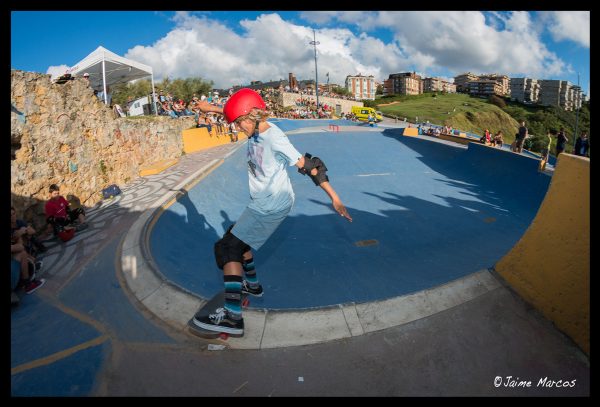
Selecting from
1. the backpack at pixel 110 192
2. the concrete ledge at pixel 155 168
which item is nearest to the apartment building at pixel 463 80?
the concrete ledge at pixel 155 168

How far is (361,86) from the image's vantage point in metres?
136

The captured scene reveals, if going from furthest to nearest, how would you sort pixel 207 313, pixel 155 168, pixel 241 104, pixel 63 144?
pixel 155 168 → pixel 63 144 → pixel 207 313 → pixel 241 104

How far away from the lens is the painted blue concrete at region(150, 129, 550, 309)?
4.02 meters

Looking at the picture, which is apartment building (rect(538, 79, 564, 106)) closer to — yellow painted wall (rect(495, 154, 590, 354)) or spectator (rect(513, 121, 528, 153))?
spectator (rect(513, 121, 528, 153))

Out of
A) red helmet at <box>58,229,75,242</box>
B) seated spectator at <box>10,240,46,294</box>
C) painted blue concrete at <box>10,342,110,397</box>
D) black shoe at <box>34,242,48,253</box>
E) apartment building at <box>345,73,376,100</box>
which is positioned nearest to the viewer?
painted blue concrete at <box>10,342,110,397</box>

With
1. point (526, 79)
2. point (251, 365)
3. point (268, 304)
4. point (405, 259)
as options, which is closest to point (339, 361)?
point (251, 365)

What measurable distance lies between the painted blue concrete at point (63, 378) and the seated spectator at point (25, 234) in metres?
2.26

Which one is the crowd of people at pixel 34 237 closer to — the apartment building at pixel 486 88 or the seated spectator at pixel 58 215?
the seated spectator at pixel 58 215

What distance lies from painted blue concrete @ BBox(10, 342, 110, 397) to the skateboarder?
780 millimetres

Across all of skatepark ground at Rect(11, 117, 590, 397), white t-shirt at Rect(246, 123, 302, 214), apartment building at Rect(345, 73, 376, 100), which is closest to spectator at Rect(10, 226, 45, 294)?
skatepark ground at Rect(11, 117, 590, 397)

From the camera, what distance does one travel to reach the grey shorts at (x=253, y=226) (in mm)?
2717

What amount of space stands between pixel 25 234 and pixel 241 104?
370 cm

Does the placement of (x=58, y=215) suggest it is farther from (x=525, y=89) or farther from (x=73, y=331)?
(x=525, y=89)

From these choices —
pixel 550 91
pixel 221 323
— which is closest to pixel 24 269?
pixel 221 323
